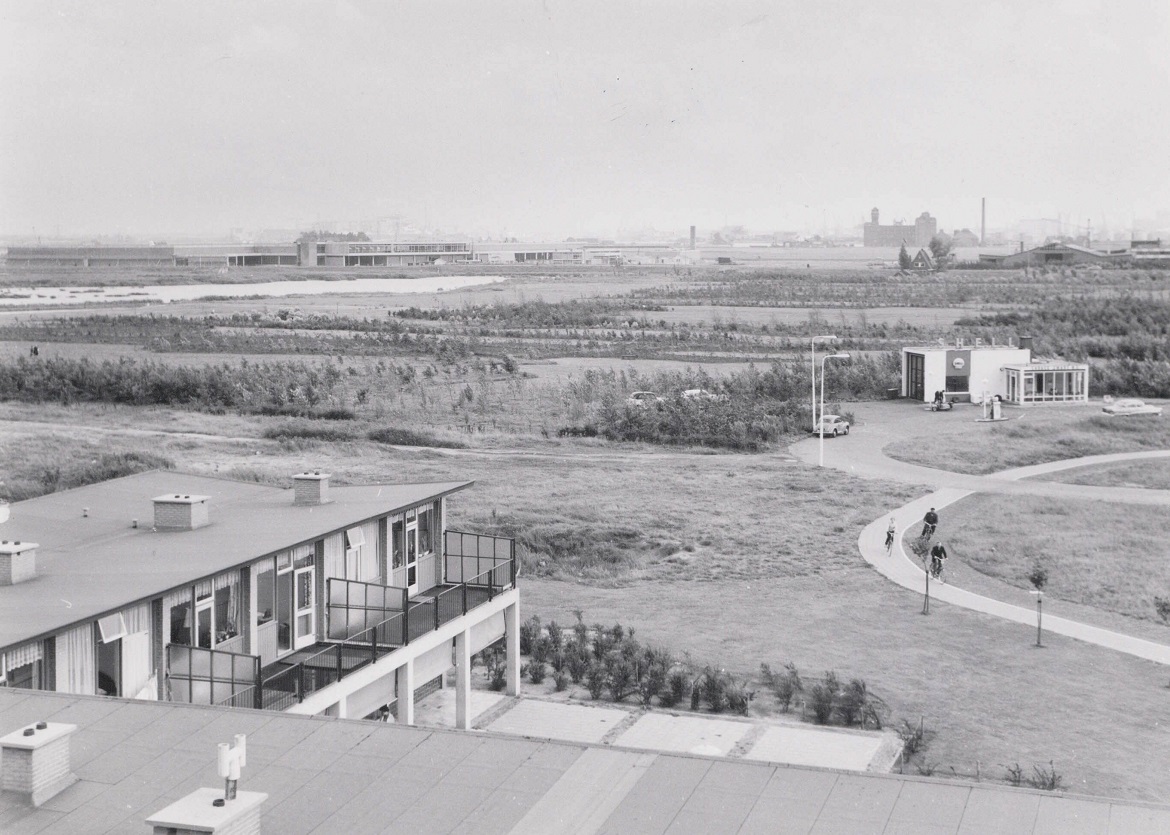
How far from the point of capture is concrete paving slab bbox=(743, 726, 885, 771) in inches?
784

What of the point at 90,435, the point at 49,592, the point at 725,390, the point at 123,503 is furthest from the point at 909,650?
the point at 725,390

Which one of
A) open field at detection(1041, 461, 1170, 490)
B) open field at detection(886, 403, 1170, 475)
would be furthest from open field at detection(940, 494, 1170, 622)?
open field at detection(886, 403, 1170, 475)

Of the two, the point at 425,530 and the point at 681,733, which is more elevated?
the point at 425,530

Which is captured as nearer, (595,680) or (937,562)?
(595,680)

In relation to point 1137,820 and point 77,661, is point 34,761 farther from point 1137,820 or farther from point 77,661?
point 1137,820

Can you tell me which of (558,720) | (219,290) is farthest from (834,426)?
(219,290)

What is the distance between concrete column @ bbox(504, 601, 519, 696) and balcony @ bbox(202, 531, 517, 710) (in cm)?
57

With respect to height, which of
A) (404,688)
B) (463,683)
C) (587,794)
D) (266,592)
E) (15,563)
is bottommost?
(463,683)

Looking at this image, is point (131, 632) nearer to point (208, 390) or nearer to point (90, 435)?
point (90, 435)

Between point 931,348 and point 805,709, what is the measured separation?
4233 centimetres

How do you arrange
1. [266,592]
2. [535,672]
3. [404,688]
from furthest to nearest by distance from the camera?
[535,672]
[404,688]
[266,592]

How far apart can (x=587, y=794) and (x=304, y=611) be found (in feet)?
30.4

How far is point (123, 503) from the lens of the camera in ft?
71.0

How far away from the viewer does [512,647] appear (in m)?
22.8
